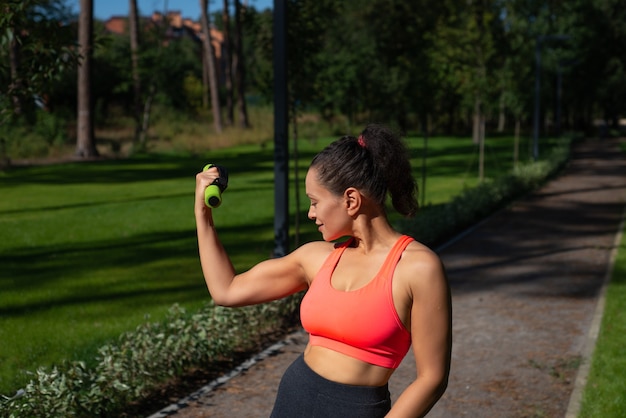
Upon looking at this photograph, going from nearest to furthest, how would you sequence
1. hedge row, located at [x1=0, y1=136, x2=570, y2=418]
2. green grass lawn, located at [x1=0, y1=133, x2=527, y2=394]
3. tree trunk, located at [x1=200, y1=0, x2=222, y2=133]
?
hedge row, located at [x1=0, y1=136, x2=570, y2=418] → green grass lawn, located at [x1=0, y1=133, x2=527, y2=394] → tree trunk, located at [x1=200, y1=0, x2=222, y2=133]

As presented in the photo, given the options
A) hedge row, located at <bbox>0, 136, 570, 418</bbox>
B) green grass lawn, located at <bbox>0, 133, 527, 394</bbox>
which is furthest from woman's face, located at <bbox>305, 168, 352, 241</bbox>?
hedge row, located at <bbox>0, 136, 570, 418</bbox>

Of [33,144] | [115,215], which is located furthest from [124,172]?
[115,215]

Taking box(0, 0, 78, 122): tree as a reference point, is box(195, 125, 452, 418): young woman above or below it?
below

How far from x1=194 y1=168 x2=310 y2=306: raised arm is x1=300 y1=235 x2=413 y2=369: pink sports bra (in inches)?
9.0

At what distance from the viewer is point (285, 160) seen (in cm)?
845

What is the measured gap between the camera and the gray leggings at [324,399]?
223 centimetres

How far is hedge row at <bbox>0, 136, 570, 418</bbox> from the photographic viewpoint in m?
5.11

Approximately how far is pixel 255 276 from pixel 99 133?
150ft

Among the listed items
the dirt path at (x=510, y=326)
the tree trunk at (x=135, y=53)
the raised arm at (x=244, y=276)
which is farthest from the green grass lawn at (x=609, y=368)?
the tree trunk at (x=135, y=53)

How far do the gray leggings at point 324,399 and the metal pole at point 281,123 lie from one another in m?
6.16

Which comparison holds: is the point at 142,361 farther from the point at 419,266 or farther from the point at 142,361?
the point at 419,266

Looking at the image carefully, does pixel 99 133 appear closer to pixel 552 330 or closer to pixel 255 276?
pixel 552 330

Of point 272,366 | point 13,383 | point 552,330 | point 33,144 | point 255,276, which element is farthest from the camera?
point 33,144

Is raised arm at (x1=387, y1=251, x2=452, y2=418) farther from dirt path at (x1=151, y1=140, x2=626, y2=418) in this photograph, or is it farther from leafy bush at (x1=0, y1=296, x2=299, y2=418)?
dirt path at (x1=151, y1=140, x2=626, y2=418)
